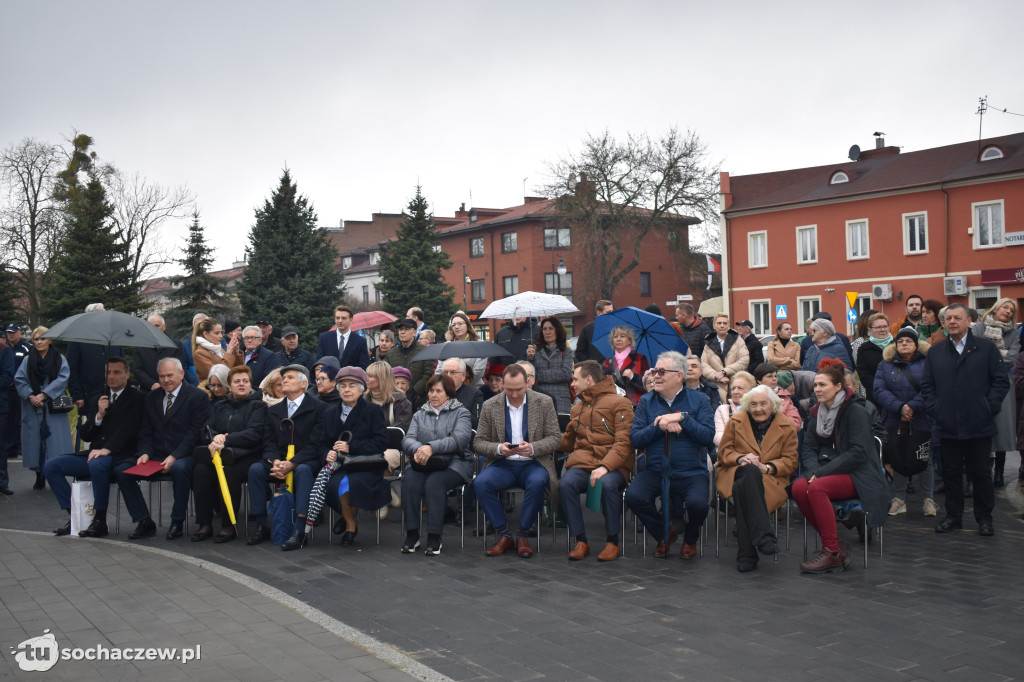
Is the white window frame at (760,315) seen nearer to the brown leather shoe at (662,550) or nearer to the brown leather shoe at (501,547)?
the brown leather shoe at (662,550)

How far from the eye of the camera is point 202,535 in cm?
896

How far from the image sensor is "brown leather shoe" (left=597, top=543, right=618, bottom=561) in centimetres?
787

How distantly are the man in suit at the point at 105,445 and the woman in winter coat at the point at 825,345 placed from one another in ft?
25.2

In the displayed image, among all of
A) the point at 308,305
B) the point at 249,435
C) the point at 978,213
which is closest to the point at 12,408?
the point at 249,435

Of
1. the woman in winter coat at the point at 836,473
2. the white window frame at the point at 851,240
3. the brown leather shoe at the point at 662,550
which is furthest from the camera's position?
the white window frame at the point at 851,240

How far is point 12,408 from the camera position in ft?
42.4

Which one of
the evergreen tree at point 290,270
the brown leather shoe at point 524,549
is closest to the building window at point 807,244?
the evergreen tree at point 290,270

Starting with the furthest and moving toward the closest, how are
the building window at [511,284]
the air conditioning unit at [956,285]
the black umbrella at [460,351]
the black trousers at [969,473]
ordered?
the building window at [511,284], the air conditioning unit at [956,285], the black umbrella at [460,351], the black trousers at [969,473]

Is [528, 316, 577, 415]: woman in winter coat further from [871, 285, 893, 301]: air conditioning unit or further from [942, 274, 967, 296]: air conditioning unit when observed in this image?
[871, 285, 893, 301]: air conditioning unit

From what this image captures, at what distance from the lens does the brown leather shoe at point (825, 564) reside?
726 cm

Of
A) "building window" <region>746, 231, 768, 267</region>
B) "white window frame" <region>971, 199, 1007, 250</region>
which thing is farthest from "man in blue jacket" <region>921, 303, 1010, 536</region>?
"building window" <region>746, 231, 768, 267</region>

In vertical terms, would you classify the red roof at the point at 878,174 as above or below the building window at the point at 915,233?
above

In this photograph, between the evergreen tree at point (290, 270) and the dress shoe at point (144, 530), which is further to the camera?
the evergreen tree at point (290, 270)

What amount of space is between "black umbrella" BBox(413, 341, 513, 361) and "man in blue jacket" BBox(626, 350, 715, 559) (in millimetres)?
2457
